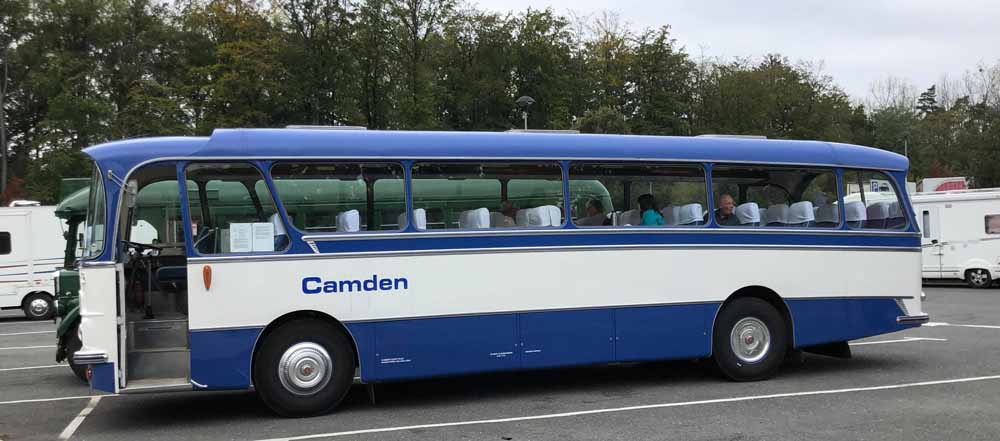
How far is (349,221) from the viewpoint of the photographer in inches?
371

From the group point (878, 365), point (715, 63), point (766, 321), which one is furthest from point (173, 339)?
point (715, 63)

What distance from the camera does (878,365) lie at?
39.6 ft

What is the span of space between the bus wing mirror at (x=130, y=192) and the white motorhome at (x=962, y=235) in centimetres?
2387

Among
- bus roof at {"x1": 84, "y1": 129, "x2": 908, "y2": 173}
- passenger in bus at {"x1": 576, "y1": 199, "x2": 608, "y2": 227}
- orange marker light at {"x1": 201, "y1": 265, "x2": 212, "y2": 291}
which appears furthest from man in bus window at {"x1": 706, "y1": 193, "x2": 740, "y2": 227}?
orange marker light at {"x1": 201, "y1": 265, "x2": 212, "y2": 291}

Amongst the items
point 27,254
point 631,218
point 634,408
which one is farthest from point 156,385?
point 27,254

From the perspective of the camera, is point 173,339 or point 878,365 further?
point 878,365

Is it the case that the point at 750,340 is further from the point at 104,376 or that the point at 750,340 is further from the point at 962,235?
the point at 962,235

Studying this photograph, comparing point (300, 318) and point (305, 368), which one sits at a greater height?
point (300, 318)

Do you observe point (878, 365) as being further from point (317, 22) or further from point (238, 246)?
point (317, 22)

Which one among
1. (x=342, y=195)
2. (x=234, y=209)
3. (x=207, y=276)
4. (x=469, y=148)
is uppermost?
(x=469, y=148)

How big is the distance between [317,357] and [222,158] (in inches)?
86.3

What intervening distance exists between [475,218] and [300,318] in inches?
84.3

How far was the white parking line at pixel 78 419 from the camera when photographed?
880 cm

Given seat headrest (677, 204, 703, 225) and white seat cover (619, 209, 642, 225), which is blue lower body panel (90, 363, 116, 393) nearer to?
white seat cover (619, 209, 642, 225)
